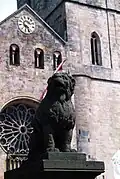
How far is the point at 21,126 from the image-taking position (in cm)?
1675

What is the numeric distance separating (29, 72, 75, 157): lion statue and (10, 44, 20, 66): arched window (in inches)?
485

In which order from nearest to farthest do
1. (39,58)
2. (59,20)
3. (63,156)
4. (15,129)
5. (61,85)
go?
(63,156)
(61,85)
(15,129)
(39,58)
(59,20)

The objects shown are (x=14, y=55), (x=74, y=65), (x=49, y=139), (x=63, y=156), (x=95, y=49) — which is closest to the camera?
(x=63, y=156)

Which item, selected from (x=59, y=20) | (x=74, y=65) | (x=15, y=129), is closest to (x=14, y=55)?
(x=74, y=65)

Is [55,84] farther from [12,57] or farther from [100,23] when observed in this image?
[100,23]

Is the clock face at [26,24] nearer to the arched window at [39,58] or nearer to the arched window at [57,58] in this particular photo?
the arched window at [39,58]

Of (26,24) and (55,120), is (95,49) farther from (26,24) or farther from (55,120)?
(55,120)

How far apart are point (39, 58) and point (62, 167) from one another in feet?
45.1

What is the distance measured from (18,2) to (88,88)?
35.3ft

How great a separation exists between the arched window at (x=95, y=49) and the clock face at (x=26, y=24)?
321 centimetres

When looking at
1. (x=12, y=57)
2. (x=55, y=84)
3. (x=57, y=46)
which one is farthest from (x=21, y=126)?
(x=55, y=84)

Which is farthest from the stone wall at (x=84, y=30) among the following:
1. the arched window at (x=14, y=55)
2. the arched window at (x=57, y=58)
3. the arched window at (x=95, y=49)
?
the arched window at (x=14, y=55)

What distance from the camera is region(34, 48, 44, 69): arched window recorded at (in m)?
17.8

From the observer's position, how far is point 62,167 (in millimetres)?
4531
